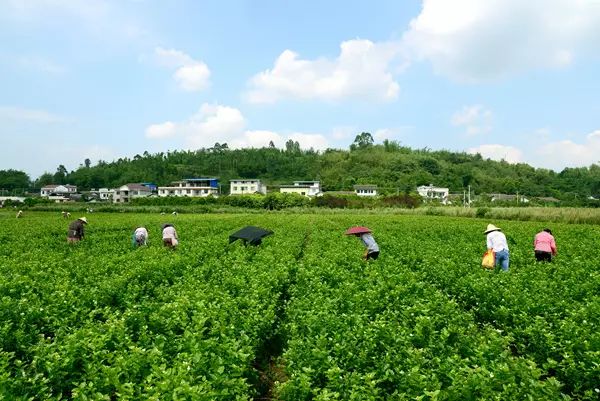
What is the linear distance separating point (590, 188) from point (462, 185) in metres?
34.2

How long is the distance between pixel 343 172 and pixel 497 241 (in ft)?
433

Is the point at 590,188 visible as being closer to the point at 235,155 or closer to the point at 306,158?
the point at 306,158

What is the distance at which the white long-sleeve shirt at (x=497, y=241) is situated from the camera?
1326 cm

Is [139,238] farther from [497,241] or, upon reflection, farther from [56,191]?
[56,191]

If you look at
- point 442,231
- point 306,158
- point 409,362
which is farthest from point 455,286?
point 306,158

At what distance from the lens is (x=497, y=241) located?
13.3 m

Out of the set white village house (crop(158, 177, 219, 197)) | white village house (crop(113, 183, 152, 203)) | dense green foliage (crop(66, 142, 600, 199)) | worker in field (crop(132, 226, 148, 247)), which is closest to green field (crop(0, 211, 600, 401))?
worker in field (crop(132, 226, 148, 247))

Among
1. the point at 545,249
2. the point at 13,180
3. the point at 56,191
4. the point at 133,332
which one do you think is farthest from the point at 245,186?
the point at 133,332

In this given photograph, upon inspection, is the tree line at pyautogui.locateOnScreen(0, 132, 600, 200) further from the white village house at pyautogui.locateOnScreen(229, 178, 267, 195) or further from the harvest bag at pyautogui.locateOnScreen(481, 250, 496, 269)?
the harvest bag at pyautogui.locateOnScreen(481, 250, 496, 269)

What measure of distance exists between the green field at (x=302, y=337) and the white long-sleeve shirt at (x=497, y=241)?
1231 millimetres

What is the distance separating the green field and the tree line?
352 ft

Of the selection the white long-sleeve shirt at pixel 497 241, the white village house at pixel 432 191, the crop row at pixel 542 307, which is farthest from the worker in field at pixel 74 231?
the white village house at pixel 432 191

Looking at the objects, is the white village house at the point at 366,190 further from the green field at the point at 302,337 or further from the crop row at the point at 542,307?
the green field at the point at 302,337

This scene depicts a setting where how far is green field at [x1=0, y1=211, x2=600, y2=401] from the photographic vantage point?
16.0 ft
